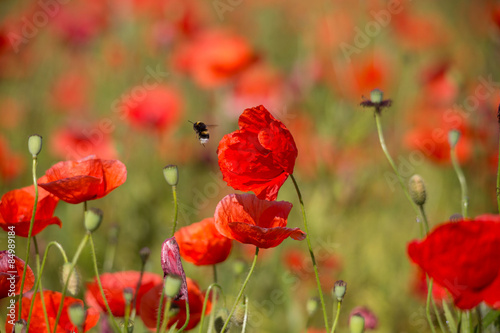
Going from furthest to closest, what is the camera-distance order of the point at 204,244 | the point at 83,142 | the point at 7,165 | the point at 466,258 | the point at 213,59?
the point at 213,59, the point at 83,142, the point at 7,165, the point at 204,244, the point at 466,258

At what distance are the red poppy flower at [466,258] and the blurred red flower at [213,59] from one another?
2.25 metres

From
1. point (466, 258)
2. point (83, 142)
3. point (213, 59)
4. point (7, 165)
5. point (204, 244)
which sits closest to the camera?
point (466, 258)

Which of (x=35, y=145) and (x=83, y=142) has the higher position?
(x=83, y=142)

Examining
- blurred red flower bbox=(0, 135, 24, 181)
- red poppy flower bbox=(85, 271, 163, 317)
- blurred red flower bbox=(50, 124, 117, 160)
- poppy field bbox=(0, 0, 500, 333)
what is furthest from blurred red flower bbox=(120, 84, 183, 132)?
red poppy flower bbox=(85, 271, 163, 317)

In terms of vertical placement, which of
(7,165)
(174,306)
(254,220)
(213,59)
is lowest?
(174,306)

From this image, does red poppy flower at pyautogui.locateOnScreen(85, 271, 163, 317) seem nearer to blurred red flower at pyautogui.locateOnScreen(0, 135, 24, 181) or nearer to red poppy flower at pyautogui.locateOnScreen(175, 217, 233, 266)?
red poppy flower at pyautogui.locateOnScreen(175, 217, 233, 266)

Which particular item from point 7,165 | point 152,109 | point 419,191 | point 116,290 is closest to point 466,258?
point 419,191

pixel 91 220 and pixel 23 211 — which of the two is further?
pixel 23 211

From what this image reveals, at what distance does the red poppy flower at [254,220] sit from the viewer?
73 centimetres

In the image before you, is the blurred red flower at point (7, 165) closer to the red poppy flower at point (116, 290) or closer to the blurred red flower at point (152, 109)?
the blurred red flower at point (152, 109)

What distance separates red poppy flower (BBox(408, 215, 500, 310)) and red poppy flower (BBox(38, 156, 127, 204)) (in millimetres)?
424

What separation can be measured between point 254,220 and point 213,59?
2068mm

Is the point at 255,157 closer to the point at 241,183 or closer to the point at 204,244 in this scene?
the point at 241,183

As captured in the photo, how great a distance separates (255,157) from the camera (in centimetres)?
83
